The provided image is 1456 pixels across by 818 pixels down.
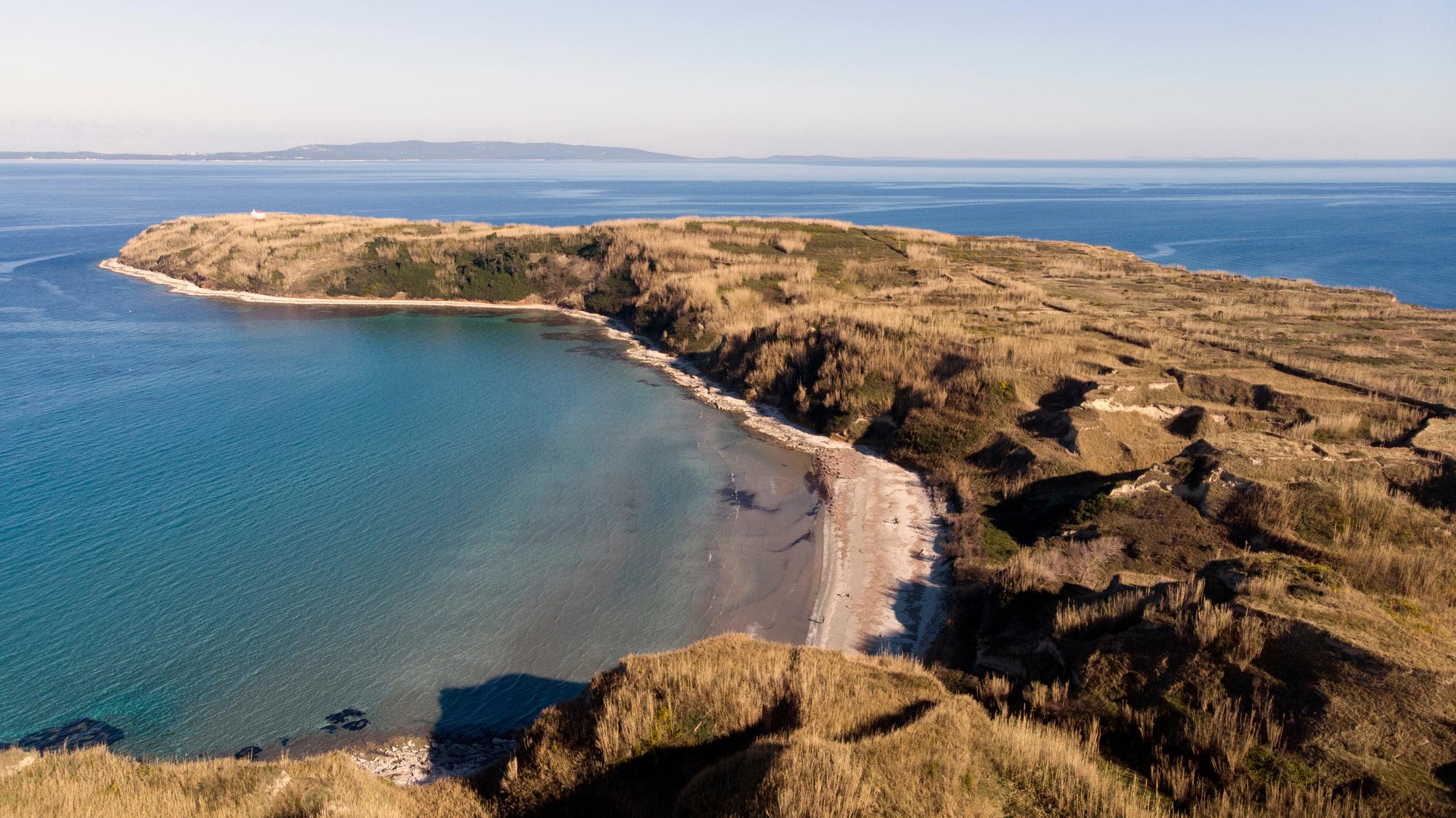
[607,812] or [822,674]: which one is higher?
Answer: [822,674]

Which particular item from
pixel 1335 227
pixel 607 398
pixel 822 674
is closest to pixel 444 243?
pixel 607 398

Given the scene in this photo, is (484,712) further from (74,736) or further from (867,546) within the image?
(867,546)

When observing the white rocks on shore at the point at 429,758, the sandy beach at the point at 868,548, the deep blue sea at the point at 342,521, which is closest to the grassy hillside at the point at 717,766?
the white rocks on shore at the point at 429,758

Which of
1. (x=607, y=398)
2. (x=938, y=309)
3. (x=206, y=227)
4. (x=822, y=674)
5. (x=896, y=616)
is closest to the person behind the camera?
(x=822, y=674)

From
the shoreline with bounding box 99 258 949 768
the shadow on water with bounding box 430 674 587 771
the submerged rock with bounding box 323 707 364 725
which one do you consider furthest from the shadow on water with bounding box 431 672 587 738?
the shoreline with bounding box 99 258 949 768

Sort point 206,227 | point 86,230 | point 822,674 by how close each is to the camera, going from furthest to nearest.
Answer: point 86,230 < point 206,227 < point 822,674

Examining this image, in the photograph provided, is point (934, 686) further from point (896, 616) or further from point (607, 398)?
point (607, 398)

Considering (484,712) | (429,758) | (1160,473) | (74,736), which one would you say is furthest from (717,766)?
(1160,473)

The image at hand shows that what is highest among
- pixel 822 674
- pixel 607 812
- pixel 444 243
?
pixel 444 243
